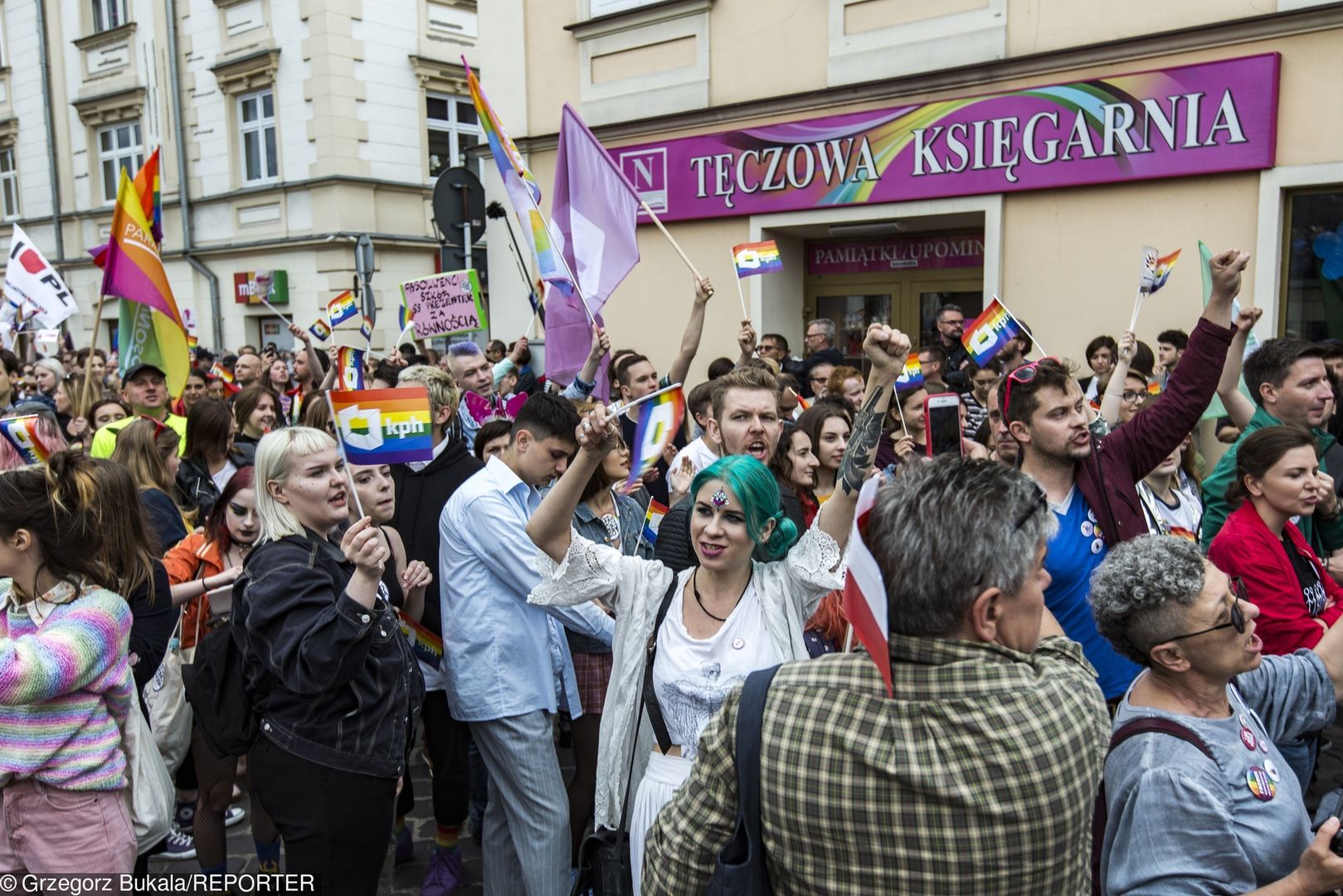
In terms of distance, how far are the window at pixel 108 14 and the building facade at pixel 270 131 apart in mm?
43

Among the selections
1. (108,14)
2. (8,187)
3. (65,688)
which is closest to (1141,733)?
(65,688)

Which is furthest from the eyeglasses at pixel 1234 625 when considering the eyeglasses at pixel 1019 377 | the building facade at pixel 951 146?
the building facade at pixel 951 146

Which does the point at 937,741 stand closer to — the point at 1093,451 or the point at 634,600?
the point at 634,600

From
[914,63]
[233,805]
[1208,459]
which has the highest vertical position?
[914,63]

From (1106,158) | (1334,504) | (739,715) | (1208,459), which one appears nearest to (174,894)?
(739,715)

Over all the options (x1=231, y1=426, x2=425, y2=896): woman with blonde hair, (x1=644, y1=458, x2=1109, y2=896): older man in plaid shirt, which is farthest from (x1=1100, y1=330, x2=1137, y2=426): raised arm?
(x1=231, y1=426, x2=425, y2=896): woman with blonde hair

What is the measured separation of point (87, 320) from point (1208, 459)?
2397cm

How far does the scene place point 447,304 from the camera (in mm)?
8383

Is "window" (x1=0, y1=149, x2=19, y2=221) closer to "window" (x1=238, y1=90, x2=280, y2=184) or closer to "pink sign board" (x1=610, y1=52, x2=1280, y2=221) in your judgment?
"window" (x1=238, y1=90, x2=280, y2=184)

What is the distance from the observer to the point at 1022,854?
1.50m

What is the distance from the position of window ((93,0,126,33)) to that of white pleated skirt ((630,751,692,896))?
23.9 m

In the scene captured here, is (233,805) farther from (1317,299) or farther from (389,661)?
(1317,299)

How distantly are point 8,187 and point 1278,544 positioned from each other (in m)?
29.5

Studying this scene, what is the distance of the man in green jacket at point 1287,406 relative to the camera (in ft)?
12.7
